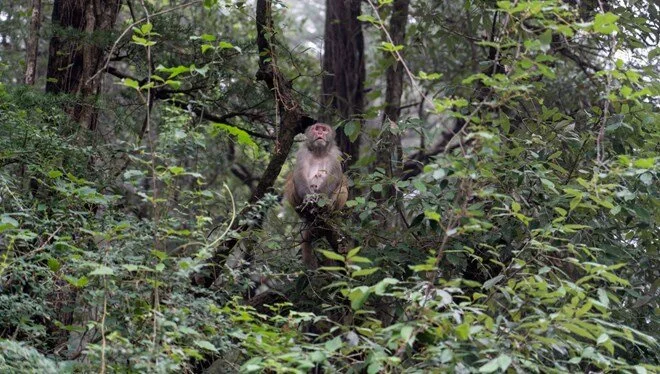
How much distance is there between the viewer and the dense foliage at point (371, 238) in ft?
14.4

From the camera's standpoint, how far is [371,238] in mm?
6410

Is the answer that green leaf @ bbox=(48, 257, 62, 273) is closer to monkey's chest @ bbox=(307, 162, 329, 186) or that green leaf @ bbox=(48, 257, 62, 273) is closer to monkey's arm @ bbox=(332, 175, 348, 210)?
monkey's arm @ bbox=(332, 175, 348, 210)

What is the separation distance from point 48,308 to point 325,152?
Answer: 3.54m

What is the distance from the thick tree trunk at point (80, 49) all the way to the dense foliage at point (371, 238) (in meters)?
0.07

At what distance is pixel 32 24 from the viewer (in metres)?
7.11

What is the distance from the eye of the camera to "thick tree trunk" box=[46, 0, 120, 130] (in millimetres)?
7027

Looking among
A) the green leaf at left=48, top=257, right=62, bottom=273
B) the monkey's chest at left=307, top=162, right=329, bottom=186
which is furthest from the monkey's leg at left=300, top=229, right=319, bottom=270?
the green leaf at left=48, top=257, right=62, bottom=273

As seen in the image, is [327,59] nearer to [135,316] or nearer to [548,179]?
[548,179]

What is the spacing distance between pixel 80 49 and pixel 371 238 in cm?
261

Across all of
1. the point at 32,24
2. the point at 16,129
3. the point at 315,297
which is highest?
the point at 32,24

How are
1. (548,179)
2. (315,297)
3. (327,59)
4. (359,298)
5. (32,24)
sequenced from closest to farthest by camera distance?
1. (359,298)
2. (548,179)
3. (315,297)
4. (32,24)
5. (327,59)

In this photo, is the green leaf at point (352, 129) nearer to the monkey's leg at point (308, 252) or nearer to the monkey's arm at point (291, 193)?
the monkey's leg at point (308, 252)

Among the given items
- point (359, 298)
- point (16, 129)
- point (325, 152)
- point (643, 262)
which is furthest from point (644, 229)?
point (16, 129)

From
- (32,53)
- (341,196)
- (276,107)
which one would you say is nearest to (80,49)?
(32,53)
